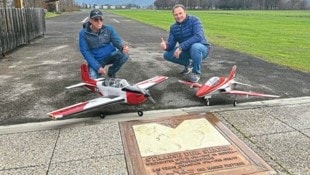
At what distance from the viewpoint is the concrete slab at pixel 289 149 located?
3350 mm

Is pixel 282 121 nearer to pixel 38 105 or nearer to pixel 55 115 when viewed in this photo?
pixel 55 115

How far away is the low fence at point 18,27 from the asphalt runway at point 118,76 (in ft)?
1.61

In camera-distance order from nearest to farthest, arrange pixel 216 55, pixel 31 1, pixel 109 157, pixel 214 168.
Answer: pixel 214 168, pixel 109 157, pixel 216 55, pixel 31 1

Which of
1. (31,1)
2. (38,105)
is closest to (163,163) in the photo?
(38,105)

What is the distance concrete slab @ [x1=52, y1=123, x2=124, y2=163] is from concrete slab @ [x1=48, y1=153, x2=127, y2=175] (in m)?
0.08

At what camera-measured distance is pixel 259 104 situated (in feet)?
17.0

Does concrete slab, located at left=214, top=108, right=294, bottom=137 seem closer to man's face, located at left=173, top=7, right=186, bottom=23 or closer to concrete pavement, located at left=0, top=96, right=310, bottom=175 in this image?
concrete pavement, located at left=0, top=96, right=310, bottom=175

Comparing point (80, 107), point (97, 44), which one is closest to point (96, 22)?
point (97, 44)

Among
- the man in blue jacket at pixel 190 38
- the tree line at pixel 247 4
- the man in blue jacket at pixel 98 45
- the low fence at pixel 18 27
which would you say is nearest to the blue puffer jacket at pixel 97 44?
the man in blue jacket at pixel 98 45

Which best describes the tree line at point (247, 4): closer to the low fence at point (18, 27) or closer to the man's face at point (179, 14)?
the low fence at point (18, 27)

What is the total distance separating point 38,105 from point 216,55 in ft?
21.3

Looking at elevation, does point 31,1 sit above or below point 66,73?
above

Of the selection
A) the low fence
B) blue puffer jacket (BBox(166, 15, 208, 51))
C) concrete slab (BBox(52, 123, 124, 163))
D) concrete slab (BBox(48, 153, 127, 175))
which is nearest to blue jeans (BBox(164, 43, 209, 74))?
blue puffer jacket (BBox(166, 15, 208, 51))

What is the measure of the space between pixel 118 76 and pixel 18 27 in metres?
6.66
